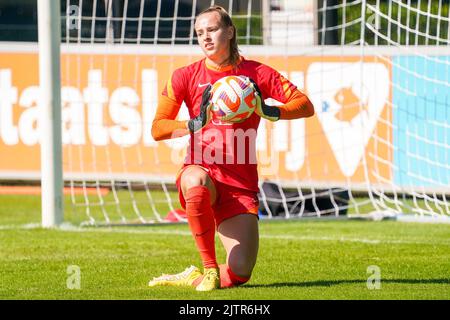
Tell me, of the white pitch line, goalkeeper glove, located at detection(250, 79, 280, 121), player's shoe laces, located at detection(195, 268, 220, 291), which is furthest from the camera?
the white pitch line

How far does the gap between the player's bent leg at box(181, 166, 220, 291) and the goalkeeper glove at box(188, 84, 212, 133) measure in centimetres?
32

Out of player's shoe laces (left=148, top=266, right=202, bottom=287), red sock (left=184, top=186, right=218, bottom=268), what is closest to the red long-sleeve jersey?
red sock (left=184, top=186, right=218, bottom=268)

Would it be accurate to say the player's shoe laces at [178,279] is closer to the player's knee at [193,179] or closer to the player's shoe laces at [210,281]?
the player's shoe laces at [210,281]

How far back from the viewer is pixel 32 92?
15.2 m

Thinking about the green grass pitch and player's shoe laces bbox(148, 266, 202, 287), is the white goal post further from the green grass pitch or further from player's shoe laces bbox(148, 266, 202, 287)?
player's shoe laces bbox(148, 266, 202, 287)

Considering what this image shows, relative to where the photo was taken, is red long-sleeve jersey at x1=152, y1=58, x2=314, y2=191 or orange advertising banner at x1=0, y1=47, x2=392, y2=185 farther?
orange advertising banner at x1=0, y1=47, x2=392, y2=185

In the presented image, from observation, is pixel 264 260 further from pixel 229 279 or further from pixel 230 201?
pixel 230 201

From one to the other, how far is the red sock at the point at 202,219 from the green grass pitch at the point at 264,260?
267 millimetres

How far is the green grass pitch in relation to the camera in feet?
23.7

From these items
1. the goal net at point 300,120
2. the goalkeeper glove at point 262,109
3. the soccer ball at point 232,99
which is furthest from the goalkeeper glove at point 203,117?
the goal net at point 300,120

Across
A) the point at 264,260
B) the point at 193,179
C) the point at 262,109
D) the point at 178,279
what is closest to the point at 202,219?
the point at 193,179

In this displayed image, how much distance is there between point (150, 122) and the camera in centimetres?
1446

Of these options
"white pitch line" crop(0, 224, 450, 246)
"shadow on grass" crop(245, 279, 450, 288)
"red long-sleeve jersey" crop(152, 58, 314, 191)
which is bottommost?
"white pitch line" crop(0, 224, 450, 246)
